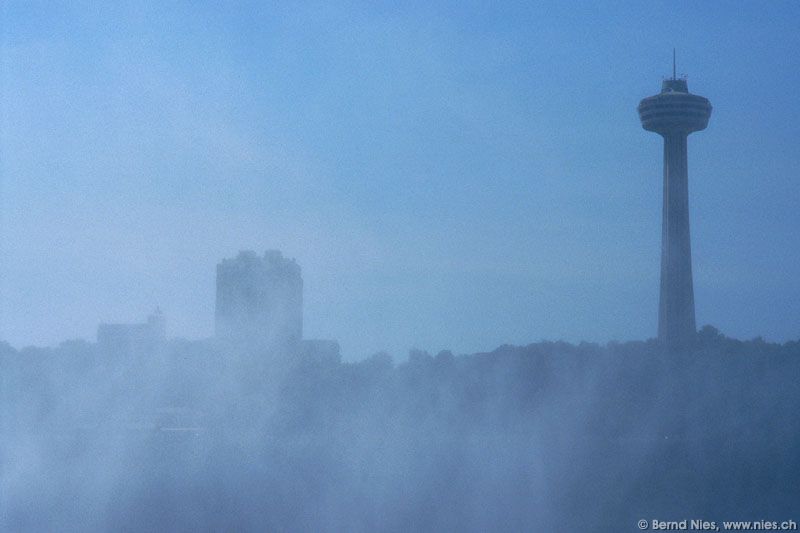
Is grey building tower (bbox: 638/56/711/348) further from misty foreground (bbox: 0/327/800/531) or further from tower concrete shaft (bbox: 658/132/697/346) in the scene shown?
misty foreground (bbox: 0/327/800/531)

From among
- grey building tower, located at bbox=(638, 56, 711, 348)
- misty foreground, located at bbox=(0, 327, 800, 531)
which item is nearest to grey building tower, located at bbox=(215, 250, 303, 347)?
misty foreground, located at bbox=(0, 327, 800, 531)

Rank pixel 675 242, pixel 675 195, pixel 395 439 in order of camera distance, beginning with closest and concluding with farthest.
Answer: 1. pixel 395 439
2. pixel 675 195
3. pixel 675 242

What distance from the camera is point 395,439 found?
19.5 meters

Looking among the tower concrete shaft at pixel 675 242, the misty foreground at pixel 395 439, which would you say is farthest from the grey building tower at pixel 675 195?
the misty foreground at pixel 395 439

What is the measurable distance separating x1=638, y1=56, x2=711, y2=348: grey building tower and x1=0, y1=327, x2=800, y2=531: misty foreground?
38255 millimetres

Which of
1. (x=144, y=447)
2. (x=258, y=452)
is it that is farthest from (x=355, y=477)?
(x=144, y=447)

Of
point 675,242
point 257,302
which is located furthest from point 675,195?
point 257,302

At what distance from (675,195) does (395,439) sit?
50882 mm

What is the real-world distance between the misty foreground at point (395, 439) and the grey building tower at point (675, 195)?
38.3 meters

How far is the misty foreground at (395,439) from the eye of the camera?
16094mm

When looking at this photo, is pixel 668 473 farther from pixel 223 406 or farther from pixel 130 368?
pixel 130 368

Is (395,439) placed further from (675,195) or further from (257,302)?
(675,195)

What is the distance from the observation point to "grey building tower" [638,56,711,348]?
2547 inches

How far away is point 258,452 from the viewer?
19094 millimetres
